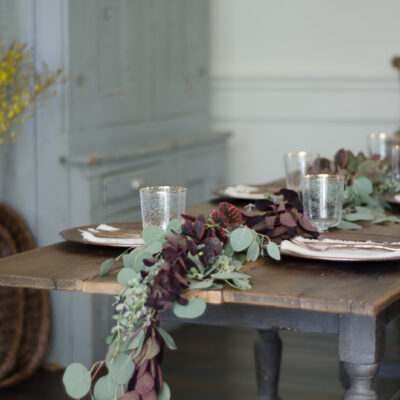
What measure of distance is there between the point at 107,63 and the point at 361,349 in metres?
1.89

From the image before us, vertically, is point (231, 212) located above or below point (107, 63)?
below

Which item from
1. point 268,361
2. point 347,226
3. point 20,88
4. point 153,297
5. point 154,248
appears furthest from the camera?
point 20,88

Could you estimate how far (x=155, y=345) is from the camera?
114 centimetres

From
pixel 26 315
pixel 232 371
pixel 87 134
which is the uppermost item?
pixel 87 134

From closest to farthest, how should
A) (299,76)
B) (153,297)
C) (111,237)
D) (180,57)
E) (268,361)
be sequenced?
(153,297) < (111,237) < (268,361) < (180,57) < (299,76)

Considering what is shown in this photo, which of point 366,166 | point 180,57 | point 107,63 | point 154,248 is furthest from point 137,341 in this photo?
point 180,57

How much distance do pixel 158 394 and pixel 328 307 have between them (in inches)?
11.2

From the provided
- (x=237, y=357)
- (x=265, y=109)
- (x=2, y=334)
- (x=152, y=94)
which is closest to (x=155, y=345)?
(x=2, y=334)

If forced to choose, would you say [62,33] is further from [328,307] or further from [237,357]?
[328,307]

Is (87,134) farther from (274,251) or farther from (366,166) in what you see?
(274,251)

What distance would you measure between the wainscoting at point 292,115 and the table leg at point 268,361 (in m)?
1.74

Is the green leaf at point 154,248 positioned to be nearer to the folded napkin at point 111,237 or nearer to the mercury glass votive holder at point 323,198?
the folded napkin at point 111,237

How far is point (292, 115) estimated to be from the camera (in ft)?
12.4

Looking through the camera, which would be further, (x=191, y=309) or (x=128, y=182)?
(x=128, y=182)
